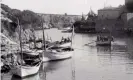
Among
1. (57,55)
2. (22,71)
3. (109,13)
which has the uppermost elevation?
(109,13)

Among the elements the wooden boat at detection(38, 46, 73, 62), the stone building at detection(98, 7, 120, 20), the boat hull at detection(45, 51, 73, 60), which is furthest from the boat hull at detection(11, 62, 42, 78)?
the stone building at detection(98, 7, 120, 20)

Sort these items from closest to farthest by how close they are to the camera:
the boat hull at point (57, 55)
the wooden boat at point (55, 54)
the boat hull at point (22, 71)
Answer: the boat hull at point (22, 71), the wooden boat at point (55, 54), the boat hull at point (57, 55)

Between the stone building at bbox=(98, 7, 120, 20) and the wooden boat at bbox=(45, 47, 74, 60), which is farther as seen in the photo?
the stone building at bbox=(98, 7, 120, 20)

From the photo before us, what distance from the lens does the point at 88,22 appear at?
6316 centimetres

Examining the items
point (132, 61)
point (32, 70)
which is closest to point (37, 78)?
point (32, 70)

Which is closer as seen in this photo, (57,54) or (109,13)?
(57,54)

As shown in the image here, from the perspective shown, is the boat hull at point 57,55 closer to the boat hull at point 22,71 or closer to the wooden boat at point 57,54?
the wooden boat at point 57,54

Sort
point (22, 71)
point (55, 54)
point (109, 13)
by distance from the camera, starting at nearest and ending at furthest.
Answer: point (22, 71) → point (55, 54) → point (109, 13)

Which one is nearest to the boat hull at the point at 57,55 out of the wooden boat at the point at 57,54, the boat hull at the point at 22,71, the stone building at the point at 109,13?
the wooden boat at the point at 57,54

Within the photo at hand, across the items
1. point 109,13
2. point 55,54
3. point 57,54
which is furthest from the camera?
point 109,13

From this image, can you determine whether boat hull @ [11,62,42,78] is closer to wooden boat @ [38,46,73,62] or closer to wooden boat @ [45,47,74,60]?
wooden boat @ [38,46,73,62]

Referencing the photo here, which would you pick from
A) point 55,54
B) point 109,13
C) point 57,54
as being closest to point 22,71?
point 55,54

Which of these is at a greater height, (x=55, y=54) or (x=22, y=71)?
(x=55, y=54)

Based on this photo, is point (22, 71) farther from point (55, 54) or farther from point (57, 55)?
point (57, 55)
